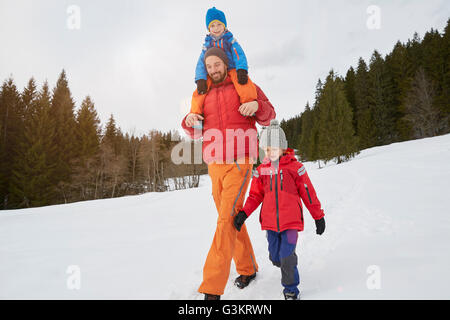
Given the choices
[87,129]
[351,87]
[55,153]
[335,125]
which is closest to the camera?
[55,153]

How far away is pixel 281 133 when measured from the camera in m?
2.01

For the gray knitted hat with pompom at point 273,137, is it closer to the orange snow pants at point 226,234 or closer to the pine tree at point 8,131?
the orange snow pants at point 226,234

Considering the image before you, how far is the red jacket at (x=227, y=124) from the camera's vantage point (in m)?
1.86

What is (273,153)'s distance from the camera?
1936 millimetres

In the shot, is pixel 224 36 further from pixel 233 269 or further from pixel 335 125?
pixel 335 125

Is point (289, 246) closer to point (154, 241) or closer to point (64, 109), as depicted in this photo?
point (154, 241)

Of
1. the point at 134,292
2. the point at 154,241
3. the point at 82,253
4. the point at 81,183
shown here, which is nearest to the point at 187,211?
the point at 154,241

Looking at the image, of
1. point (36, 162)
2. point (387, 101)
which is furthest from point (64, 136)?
point (387, 101)

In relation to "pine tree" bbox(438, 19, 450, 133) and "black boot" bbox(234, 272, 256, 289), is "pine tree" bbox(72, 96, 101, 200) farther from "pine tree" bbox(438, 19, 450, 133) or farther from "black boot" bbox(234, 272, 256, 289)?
"pine tree" bbox(438, 19, 450, 133)

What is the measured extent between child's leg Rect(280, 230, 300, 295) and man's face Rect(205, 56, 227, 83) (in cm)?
156

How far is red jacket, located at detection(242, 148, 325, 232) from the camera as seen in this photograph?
1.77m

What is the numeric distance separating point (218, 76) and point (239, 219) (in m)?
1.35

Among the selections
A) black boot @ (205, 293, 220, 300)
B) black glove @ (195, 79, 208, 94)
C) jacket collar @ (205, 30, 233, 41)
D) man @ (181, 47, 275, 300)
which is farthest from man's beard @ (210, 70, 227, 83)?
black boot @ (205, 293, 220, 300)
